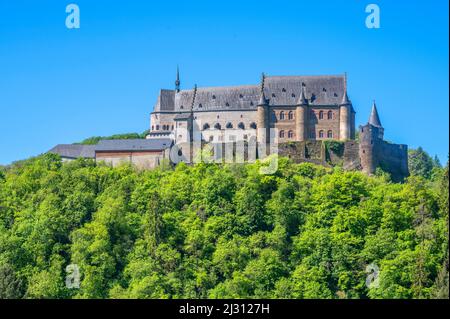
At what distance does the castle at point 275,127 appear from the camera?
79625mm

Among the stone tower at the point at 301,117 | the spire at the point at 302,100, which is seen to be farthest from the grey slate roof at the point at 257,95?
the stone tower at the point at 301,117

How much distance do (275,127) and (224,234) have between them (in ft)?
52.9

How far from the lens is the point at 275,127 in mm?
84312

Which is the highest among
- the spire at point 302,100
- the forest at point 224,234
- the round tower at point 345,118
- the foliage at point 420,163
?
the spire at point 302,100

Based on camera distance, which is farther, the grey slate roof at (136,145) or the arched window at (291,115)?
the arched window at (291,115)

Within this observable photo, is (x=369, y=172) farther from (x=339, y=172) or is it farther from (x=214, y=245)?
(x=214, y=245)

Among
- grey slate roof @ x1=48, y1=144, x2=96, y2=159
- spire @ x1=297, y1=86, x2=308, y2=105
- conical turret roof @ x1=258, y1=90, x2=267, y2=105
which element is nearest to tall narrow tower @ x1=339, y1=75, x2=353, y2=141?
spire @ x1=297, y1=86, x2=308, y2=105

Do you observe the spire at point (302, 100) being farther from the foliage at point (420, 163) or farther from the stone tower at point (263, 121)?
the foliage at point (420, 163)

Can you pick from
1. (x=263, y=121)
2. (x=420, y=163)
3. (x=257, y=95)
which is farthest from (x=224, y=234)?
(x=420, y=163)

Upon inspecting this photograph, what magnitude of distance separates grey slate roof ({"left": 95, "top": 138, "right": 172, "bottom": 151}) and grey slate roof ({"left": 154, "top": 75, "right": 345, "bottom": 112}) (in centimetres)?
533

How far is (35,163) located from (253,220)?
20561 millimetres

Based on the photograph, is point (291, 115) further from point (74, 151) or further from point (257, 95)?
point (74, 151)

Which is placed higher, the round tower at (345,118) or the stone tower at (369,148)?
the round tower at (345,118)

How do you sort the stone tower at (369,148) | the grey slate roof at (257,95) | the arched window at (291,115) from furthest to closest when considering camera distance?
1. the grey slate roof at (257,95)
2. the arched window at (291,115)
3. the stone tower at (369,148)
